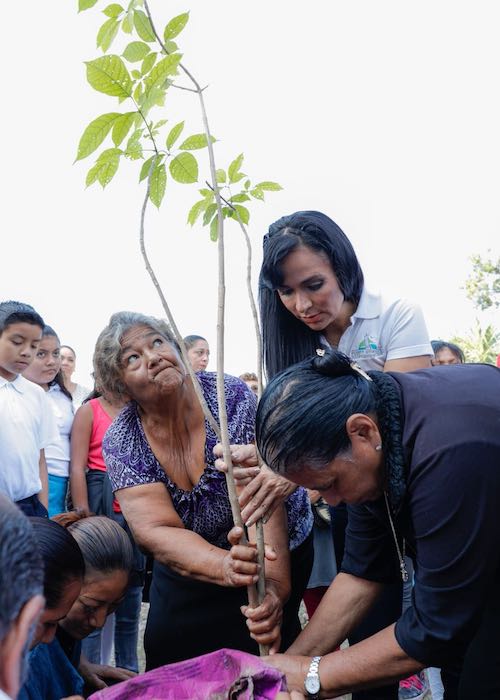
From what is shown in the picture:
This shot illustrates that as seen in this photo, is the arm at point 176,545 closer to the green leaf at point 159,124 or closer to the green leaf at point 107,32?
the green leaf at point 159,124

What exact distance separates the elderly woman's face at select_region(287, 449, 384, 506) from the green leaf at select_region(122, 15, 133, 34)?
1.20m

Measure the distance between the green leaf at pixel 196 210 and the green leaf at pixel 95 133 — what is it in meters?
0.39

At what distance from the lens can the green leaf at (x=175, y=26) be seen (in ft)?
5.77

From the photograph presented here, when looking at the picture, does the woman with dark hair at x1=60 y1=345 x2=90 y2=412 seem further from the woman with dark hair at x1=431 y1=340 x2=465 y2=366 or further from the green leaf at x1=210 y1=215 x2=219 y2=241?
the green leaf at x1=210 y1=215 x2=219 y2=241

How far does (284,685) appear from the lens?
5.78 feet

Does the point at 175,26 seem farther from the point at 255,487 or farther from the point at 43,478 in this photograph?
the point at 43,478

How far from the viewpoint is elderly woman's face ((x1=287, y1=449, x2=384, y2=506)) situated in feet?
5.49

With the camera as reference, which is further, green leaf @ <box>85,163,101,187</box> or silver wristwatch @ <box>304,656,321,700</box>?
silver wristwatch @ <box>304,656,321,700</box>

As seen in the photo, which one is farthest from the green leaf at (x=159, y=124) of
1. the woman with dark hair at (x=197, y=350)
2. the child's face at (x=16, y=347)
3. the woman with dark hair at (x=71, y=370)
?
the woman with dark hair at (x=197, y=350)

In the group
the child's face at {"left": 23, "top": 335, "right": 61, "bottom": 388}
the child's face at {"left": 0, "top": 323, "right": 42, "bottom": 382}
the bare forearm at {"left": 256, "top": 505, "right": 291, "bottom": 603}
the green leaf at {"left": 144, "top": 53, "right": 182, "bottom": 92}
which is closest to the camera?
the green leaf at {"left": 144, "top": 53, "right": 182, "bottom": 92}

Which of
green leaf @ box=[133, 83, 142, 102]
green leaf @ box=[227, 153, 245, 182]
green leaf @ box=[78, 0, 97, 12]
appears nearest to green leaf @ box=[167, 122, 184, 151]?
green leaf @ box=[133, 83, 142, 102]

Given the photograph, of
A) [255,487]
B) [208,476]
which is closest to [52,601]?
[208,476]

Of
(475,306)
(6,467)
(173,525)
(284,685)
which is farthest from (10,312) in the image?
(475,306)

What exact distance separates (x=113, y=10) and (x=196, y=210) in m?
0.58
